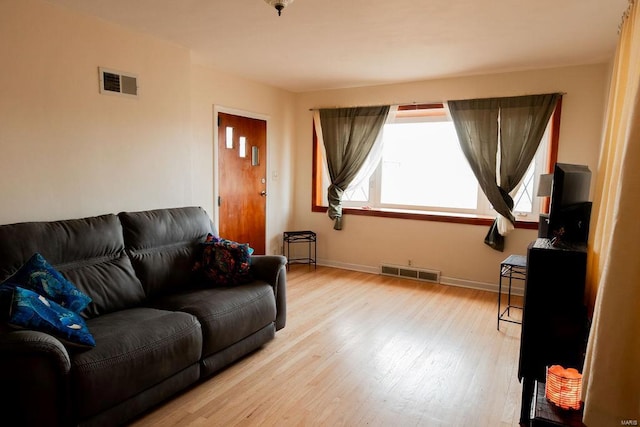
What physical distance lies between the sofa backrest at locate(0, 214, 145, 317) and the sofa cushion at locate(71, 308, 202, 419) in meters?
0.15

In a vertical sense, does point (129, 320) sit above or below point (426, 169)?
below

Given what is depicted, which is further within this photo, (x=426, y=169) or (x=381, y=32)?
(x=426, y=169)

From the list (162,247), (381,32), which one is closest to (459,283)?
(381,32)

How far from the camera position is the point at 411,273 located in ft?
16.3

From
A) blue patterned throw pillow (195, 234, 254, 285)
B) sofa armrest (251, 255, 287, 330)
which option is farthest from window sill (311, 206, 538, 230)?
blue patterned throw pillow (195, 234, 254, 285)

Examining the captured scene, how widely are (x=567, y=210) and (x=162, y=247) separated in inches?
106

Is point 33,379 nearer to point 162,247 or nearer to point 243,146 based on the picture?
point 162,247

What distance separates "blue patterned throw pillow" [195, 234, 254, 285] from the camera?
2996mm

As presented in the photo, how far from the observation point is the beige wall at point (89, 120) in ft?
8.43

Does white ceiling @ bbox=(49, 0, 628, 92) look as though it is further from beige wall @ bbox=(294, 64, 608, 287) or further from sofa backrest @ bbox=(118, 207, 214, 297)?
sofa backrest @ bbox=(118, 207, 214, 297)

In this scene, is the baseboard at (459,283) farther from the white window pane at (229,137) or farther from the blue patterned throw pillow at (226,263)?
the blue patterned throw pillow at (226,263)

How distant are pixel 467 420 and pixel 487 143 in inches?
120

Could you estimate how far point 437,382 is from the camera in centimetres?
255

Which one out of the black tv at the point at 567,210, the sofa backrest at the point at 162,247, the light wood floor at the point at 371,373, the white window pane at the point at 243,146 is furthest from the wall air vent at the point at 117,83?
the black tv at the point at 567,210
